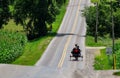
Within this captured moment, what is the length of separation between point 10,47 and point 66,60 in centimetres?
966

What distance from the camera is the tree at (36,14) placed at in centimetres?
10019

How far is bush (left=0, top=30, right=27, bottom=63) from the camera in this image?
191 ft

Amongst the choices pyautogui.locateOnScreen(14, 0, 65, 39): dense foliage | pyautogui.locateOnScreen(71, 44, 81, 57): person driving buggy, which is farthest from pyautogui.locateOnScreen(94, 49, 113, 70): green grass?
pyautogui.locateOnScreen(14, 0, 65, 39): dense foliage

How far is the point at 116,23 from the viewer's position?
9950cm

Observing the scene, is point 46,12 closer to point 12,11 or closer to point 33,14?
point 33,14

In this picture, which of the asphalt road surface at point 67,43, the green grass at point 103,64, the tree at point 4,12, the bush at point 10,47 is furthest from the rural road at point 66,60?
the tree at point 4,12

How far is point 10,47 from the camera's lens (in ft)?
200

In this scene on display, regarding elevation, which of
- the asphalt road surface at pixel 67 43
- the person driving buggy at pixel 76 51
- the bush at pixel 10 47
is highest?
the person driving buggy at pixel 76 51

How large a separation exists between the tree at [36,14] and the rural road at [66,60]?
5069 mm

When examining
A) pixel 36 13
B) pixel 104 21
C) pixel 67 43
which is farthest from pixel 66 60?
pixel 36 13

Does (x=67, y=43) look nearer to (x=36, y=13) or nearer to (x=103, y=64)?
(x=36, y=13)

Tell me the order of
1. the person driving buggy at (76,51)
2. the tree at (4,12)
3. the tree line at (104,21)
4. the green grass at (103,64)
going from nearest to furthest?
the green grass at (103,64) < the person driving buggy at (76,51) < the tree line at (104,21) < the tree at (4,12)

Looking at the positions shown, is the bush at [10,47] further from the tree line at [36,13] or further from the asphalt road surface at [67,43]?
the tree line at [36,13]

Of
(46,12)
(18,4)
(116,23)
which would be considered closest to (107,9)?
(116,23)
